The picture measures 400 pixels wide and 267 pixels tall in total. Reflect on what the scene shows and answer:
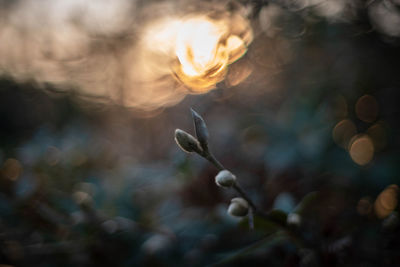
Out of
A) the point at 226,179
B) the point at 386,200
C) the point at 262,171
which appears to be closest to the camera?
the point at 226,179

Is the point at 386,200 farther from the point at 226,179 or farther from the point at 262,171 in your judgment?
the point at 226,179

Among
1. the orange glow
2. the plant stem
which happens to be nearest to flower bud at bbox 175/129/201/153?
the plant stem

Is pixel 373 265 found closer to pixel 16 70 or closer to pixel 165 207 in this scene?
pixel 165 207

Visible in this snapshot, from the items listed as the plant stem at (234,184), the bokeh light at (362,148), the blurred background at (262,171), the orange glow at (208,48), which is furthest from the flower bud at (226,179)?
the orange glow at (208,48)

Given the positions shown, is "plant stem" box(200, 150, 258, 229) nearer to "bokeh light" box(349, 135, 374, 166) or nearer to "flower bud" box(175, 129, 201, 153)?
"flower bud" box(175, 129, 201, 153)

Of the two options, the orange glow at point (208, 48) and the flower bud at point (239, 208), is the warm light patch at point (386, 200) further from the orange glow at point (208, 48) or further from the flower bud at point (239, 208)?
the orange glow at point (208, 48)

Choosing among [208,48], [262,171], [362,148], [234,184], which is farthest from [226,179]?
[208,48]

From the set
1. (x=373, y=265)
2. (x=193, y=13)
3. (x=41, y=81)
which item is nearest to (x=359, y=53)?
(x=193, y=13)
